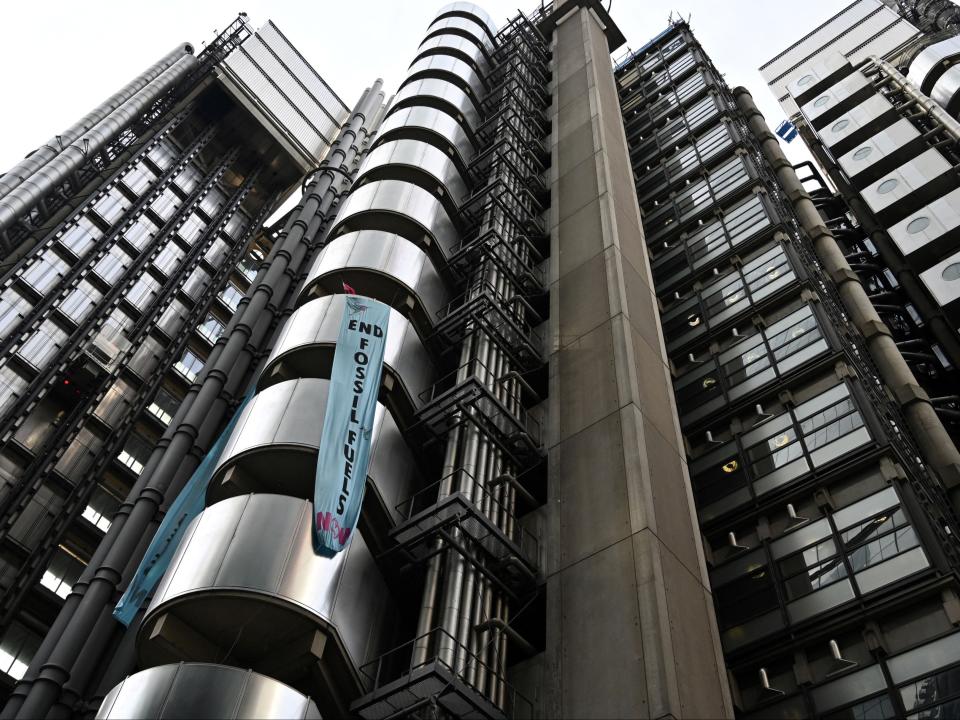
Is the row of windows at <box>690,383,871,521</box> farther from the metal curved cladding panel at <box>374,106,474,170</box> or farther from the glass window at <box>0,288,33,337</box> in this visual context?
the glass window at <box>0,288,33,337</box>

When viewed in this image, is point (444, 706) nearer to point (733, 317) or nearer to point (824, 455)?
point (824, 455)

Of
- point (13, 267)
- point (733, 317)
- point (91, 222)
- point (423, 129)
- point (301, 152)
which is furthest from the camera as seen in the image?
point (301, 152)

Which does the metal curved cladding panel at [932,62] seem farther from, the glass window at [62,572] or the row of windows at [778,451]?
the glass window at [62,572]

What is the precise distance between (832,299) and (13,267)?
3766 centimetres

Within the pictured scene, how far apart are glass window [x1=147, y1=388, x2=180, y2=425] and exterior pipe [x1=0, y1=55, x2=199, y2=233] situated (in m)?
11.1

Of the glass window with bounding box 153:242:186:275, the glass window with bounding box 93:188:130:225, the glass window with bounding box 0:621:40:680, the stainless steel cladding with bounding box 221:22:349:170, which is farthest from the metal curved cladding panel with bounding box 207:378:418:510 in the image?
the stainless steel cladding with bounding box 221:22:349:170

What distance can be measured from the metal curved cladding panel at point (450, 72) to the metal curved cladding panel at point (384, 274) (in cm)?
1785

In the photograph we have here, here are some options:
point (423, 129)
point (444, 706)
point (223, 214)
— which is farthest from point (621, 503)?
point (223, 214)

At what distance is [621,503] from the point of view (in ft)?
63.9

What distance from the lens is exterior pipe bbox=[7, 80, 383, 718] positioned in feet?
69.4

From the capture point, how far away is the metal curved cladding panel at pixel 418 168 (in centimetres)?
3453

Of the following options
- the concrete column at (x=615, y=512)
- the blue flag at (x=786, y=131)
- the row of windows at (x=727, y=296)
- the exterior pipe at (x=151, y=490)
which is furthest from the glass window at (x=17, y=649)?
the blue flag at (x=786, y=131)

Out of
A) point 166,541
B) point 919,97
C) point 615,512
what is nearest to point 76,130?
point 166,541

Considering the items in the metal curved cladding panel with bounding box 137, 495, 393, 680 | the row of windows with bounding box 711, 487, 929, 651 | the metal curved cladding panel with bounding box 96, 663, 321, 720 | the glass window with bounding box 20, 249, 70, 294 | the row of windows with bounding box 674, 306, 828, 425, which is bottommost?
the metal curved cladding panel with bounding box 96, 663, 321, 720
